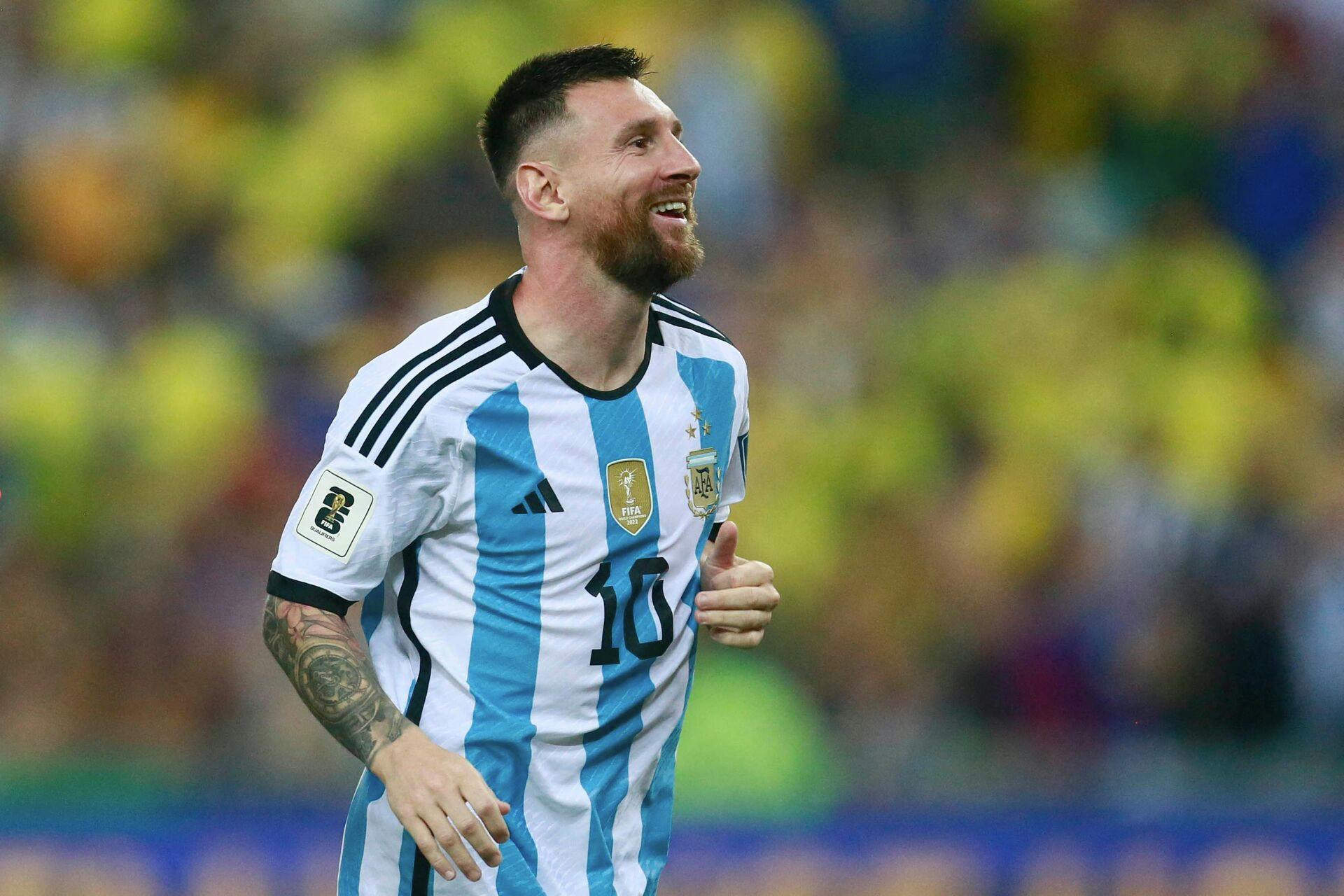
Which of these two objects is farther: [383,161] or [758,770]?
[383,161]

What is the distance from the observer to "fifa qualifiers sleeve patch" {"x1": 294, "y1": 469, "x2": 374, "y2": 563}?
117 inches

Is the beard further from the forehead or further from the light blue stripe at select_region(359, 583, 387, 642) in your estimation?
the light blue stripe at select_region(359, 583, 387, 642)

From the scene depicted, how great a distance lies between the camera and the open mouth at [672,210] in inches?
125

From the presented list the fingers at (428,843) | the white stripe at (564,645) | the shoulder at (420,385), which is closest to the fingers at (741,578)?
the white stripe at (564,645)

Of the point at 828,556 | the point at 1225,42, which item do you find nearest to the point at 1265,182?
the point at 1225,42

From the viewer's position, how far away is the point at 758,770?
613 centimetres

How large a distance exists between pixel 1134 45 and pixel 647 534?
639cm

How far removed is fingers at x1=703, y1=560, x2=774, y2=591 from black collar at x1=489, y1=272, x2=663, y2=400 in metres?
0.40

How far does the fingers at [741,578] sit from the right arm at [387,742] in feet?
2.22

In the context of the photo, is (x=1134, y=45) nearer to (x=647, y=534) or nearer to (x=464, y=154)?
(x=464, y=154)

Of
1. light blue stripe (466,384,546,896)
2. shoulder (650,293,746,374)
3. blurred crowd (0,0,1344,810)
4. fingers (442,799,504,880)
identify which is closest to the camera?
fingers (442,799,504,880)

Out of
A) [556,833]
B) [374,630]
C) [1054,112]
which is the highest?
[1054,112]

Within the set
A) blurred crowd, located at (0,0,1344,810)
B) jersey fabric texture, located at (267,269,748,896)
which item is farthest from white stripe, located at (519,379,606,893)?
blurred crowd, located at (0,0,1344,810)

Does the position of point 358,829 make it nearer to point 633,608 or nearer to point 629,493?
point 633,608
